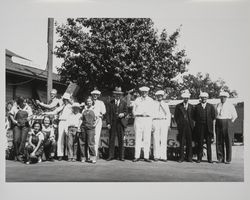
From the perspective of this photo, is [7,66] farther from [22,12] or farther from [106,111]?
[106,111]

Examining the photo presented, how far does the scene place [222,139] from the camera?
7.50m

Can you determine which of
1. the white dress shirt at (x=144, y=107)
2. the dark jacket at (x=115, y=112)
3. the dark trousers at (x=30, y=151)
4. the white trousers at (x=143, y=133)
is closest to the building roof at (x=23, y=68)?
the dark jacket at (x=115, y=112)

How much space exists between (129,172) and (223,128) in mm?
1355

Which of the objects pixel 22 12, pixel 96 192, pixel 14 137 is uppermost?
pixel 22 12

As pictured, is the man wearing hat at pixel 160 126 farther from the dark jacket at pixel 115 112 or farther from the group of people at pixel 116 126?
the dark jacket at pixel 115 112

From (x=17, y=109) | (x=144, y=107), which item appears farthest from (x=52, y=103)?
(x=144, y=107)

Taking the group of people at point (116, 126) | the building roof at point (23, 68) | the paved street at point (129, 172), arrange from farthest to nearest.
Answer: the group of people at point (116, 126) < the building roof at point (23, 68) < the paved street at point (129, 172)

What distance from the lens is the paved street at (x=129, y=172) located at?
7270 mm

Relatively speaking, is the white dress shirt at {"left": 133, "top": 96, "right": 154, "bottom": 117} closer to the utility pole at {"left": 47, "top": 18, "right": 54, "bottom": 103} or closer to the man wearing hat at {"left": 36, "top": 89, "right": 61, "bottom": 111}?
the man wearing hat at {"left": 36, "top": 89, "right": 61, "bottom": 111}

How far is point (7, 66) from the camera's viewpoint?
7.37m

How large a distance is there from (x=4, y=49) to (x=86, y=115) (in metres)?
1.35

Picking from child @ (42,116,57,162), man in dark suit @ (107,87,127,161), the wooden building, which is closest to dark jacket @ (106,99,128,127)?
man in dark suit @ (107,87,127,161)

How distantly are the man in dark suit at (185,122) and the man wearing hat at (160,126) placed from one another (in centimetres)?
14

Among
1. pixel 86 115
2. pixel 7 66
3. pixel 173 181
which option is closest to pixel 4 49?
pixel 7 66
